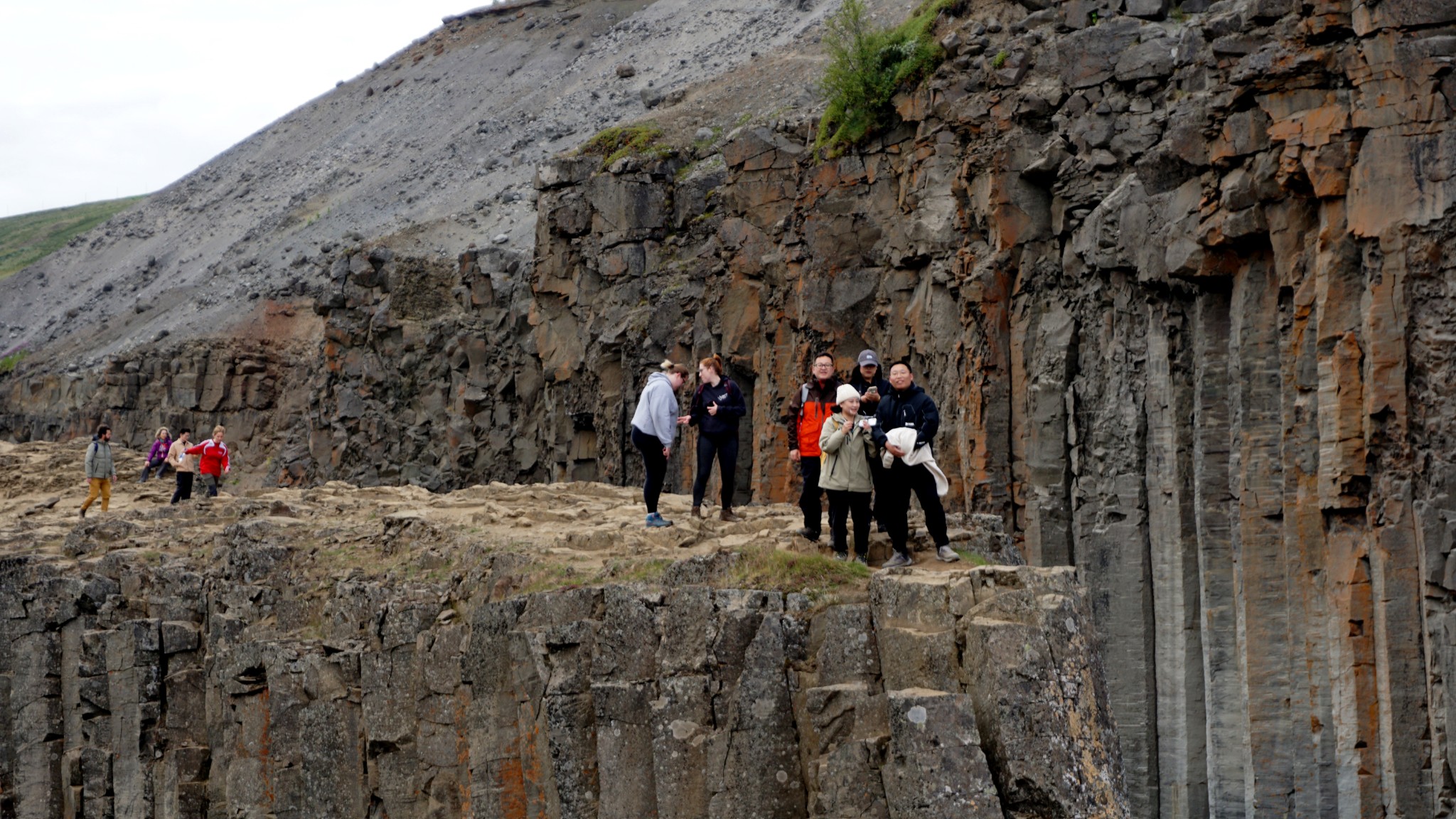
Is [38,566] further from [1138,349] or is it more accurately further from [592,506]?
[1138,349]

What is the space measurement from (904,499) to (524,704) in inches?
184

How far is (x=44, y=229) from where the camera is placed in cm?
12319

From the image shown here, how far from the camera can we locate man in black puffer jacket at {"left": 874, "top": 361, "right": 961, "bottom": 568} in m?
14.2

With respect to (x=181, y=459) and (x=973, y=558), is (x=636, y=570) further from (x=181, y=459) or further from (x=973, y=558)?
(x=181, y=459)

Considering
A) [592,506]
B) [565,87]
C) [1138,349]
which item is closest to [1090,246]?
[1138,349]

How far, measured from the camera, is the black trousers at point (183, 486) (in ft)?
106

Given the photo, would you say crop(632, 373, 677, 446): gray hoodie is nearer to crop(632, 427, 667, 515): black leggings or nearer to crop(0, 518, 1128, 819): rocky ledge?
crop(632, 427, 667, 515): black leggings

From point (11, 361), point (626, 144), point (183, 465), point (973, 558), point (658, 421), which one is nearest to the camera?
point (973, 558)

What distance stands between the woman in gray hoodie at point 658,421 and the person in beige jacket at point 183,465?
54.4ft

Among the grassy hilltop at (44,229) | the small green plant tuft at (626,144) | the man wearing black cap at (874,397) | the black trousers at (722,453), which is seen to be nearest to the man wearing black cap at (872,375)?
the man wearing black cap at (874,397)

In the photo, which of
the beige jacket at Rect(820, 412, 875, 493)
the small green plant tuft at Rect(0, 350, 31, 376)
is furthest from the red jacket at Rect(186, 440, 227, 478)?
the small green plant tuft at Rect(0, 350, 31, 376)

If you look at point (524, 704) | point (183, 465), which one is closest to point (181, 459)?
point (183, 465)

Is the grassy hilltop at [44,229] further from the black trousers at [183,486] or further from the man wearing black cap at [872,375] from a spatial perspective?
the man wearing black cap at [872,375]

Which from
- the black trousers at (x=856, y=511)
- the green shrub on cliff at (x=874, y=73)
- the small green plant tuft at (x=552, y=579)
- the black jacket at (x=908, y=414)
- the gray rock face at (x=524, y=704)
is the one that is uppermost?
the green shrub on cliff at (x=874, y=73)
